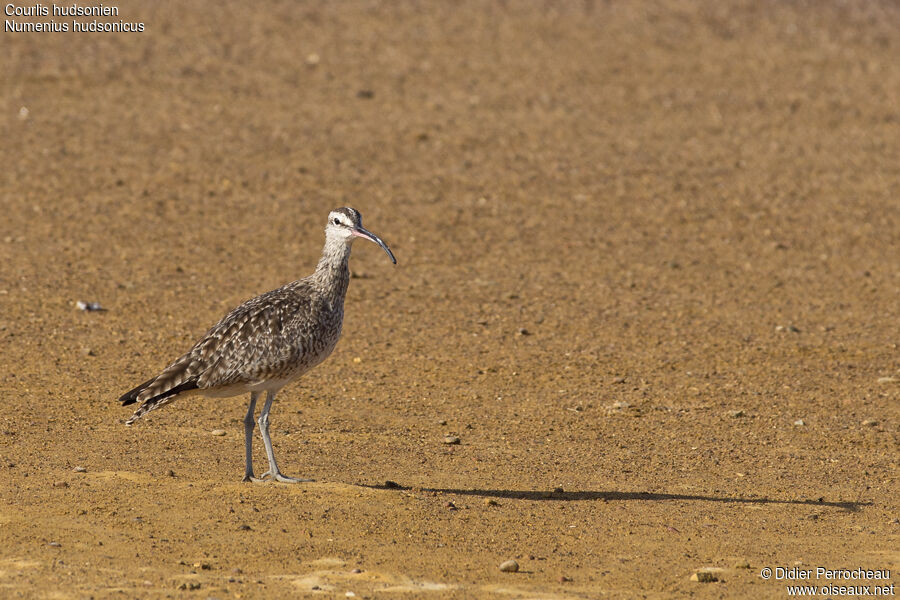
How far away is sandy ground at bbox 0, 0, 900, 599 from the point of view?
9.02 meters

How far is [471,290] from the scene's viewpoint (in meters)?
16.7

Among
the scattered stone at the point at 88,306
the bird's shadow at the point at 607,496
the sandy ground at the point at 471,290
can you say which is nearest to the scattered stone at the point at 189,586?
the sandy ground at the point at 471,290

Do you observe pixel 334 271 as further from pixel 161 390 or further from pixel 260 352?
pixel 161 390

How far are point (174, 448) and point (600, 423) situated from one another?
13.1 ft

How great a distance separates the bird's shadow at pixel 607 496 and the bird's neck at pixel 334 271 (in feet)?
5.00

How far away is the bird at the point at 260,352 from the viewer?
31.7 feet

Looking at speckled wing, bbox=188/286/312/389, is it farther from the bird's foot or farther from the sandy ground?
the sandy ground

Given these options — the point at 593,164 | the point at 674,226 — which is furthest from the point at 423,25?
the point at 674,226

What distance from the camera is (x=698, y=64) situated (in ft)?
89.8

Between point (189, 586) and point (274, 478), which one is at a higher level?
point (274, 478)

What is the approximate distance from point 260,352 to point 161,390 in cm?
76

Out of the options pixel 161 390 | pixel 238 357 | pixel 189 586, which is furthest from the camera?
pixel 238 357

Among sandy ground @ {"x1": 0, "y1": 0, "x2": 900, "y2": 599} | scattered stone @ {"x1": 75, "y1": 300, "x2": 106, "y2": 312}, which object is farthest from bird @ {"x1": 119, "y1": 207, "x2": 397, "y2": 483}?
scattered stone @ {"x1": 75, "y1": 300, "x2": 106, "y2": 312}

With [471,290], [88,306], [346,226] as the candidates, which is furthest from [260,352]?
[471,290]
